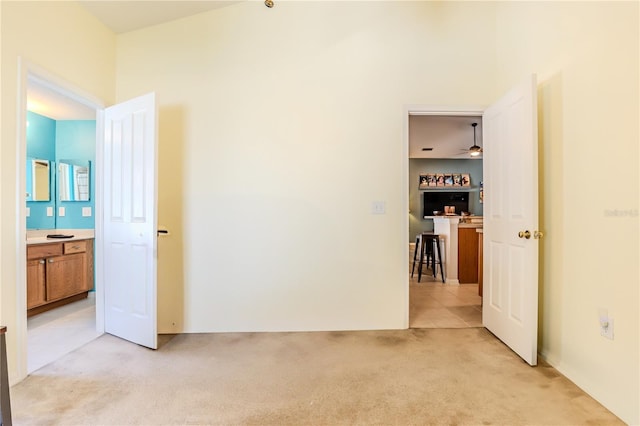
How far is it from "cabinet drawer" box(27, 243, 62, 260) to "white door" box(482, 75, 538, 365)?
455 cm

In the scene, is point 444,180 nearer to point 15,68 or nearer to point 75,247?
point 75,247

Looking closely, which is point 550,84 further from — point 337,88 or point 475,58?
point 337,88

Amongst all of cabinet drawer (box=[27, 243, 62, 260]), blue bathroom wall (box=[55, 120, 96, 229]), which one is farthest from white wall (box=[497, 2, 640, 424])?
blue bathroom wall (box=[55, 120, 96, 229])

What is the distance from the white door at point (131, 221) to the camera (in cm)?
238

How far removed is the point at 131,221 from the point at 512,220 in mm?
3061

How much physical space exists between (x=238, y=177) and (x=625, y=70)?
8.78 feet

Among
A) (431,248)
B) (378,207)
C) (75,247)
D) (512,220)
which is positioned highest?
(378,207)

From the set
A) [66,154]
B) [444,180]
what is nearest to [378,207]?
[66,154]

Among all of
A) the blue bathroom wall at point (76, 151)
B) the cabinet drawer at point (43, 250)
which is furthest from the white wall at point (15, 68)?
the blue bathroom wall at point (76, 151)

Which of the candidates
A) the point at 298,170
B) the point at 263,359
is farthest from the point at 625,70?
the point at 263,359

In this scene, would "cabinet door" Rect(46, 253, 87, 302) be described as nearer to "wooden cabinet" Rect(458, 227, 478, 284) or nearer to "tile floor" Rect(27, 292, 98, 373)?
"tile floor" Rect(27, 292, 98, 373)

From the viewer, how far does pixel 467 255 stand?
482 centimetres

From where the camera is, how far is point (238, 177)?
2.75 metres

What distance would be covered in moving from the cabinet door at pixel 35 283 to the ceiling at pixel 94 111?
1791mm
